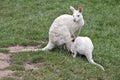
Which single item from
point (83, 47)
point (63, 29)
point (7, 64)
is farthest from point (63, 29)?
point (7, 64)

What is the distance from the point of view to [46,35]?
10.9 metres

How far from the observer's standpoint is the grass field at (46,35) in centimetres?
811

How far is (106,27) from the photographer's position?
12.0 meters

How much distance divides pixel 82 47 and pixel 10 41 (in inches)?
82.2

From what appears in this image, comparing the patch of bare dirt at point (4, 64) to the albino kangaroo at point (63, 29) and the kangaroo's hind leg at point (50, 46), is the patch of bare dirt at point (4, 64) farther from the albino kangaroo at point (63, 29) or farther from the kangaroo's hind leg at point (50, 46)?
the albino kangaroo at point (63, 29)

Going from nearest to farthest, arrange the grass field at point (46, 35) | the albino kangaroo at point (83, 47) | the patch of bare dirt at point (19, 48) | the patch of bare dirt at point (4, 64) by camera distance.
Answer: the patch of bare dirt at point (4, 64), the grass field at point (46, 35), the albino kangaroo at point (83, 47), the patch of bare dirt at point (19, 48)

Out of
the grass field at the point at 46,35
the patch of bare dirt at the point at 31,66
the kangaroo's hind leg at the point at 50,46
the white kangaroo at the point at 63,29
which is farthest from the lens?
the kangaroo's hind leg at the point at 50,46

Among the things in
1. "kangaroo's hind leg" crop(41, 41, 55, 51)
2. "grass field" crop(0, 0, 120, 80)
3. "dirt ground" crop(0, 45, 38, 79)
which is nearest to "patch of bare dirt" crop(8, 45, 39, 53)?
"dirt ground" crop(0, 45, 38, 79)

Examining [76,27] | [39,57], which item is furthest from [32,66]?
[76,27]

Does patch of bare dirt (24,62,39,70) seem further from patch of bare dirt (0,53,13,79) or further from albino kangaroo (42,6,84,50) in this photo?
albino kangaroo (42,6,84,50)

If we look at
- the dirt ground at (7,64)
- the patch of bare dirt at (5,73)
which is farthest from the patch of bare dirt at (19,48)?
the patch of bare dirt at (5,73)

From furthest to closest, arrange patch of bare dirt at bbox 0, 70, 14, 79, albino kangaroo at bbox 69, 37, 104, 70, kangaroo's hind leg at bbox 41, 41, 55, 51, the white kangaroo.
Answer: kangaroo's hind leg at bbox 41, 41, 55, 51
the white kangaroo
albino kangaroo at bbox 69, 37, 104, 70
patch of bare dirt at bbox 0, 70, 14, 79

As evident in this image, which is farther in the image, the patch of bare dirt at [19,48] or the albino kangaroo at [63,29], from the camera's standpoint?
the patch of bare dirt at [19,48]

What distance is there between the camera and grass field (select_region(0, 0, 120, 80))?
26.6 feet
